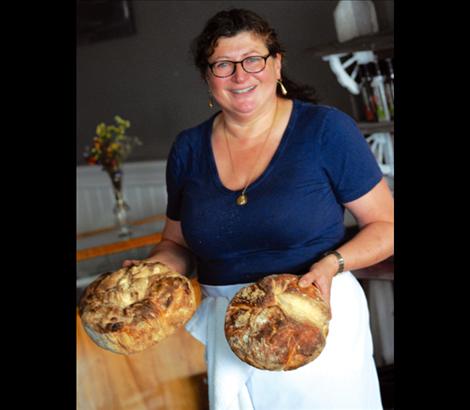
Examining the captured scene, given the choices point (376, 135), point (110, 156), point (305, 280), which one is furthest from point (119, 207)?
point (305, 280)

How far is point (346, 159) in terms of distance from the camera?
4.04 ft

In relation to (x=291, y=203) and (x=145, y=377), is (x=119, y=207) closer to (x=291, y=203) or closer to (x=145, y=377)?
(x=145, y=377)

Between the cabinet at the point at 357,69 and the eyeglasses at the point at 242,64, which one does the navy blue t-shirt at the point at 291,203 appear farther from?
the cabinet at the point at 357,69

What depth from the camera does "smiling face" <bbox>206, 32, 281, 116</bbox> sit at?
4.01ft

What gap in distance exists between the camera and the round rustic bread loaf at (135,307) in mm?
1140

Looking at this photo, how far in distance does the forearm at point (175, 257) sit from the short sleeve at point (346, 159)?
0.39 metres

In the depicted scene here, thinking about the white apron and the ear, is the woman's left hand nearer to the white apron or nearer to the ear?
the white apron

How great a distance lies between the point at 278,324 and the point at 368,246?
0.28 meters

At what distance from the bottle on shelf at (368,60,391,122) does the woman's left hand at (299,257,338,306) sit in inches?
44.7

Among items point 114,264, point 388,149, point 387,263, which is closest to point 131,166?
point 114,264

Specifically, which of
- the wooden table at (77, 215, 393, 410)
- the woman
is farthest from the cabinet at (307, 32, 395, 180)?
the woman
